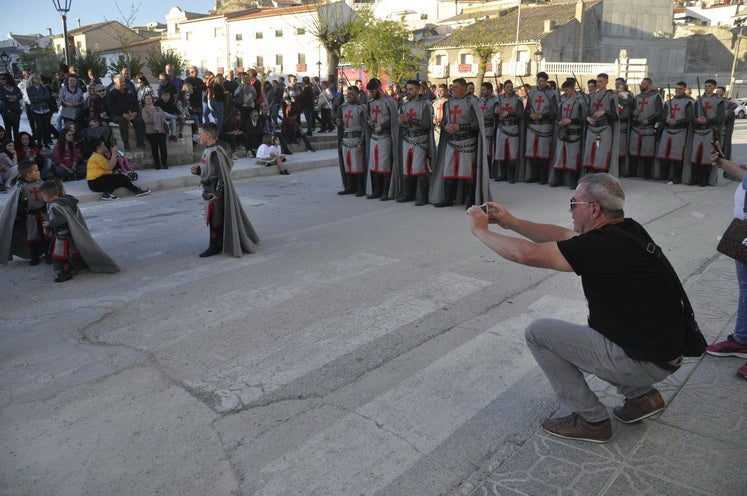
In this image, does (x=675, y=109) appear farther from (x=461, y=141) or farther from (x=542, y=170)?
(x=461, y=141)

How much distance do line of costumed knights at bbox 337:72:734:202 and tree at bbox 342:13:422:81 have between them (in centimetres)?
2923

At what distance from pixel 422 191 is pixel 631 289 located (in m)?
7.69

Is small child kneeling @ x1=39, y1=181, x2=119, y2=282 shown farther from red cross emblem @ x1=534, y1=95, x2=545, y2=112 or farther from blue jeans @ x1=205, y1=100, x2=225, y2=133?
blue jeans @ x1=205, y1=100, x2=225, y2=133

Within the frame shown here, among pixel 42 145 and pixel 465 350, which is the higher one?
pixel 42 145

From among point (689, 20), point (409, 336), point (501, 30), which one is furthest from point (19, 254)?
point (689, 20)

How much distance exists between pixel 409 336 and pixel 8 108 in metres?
12.0

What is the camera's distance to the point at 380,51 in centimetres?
4106

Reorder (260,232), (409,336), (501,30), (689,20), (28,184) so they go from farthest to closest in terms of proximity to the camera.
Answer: (689,20) → (501,30) → (260,232) → (28,184) → (409,336)

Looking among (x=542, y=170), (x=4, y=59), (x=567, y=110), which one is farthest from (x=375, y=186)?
(x=4, y=59)

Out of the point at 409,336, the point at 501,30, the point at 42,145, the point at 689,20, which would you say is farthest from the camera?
the point at 689,20

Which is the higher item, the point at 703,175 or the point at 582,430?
the point at 703,175

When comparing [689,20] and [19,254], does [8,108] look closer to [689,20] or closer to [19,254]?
[19,254]

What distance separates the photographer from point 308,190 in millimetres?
12258

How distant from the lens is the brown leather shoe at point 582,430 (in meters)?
3.25
